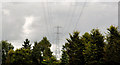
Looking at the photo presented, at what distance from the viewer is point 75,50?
45.6m

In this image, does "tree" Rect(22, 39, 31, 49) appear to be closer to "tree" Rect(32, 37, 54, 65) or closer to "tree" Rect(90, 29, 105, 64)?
"tree" Rect(32, 37, 54, 65)

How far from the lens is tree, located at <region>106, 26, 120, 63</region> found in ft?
113

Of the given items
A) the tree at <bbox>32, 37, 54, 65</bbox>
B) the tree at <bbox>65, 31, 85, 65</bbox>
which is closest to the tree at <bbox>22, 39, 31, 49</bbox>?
the tree at <bbox>32, 37, 54, 65</bbox>

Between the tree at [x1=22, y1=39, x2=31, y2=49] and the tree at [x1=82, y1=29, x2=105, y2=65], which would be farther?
the tree at [x1=22, y1=39, x2=31, y2=49]

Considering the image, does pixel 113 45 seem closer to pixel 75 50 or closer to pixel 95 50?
pixel 95 50

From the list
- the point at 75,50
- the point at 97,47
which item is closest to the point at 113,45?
the point at 97,47

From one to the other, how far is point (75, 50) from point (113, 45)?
39.7 feet

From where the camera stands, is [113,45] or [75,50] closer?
[113,45]

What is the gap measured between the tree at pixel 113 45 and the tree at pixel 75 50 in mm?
9581

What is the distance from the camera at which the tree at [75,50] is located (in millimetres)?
44375

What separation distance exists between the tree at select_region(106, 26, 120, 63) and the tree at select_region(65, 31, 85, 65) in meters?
9.58


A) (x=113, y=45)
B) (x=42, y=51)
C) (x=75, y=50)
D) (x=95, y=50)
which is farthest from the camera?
(x=42, y=51)

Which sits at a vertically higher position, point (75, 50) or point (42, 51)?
point (42, 51)

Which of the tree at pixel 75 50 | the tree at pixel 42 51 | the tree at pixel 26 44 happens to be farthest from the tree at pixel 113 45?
the tree at pixel 26 44
